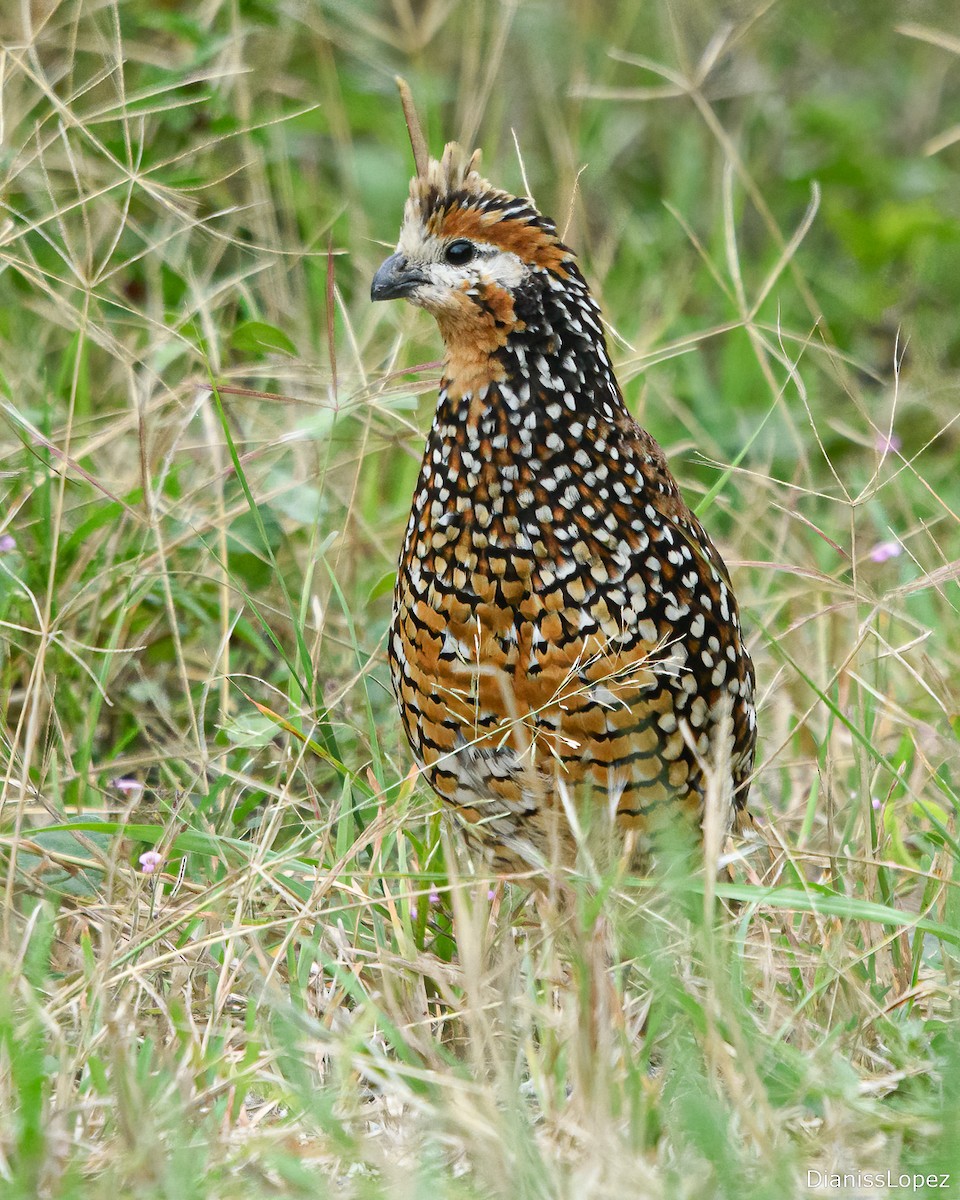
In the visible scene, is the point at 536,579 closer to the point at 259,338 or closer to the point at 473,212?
the point at 473,212

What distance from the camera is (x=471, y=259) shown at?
3270mm

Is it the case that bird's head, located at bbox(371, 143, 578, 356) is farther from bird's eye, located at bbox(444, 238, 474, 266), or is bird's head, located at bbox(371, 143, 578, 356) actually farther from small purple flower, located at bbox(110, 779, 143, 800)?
small purple flower, located at bbox(110, 779, 143, 800)

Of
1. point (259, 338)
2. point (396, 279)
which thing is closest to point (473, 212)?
point (396, 279)

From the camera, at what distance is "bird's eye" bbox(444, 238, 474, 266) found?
3.27 meters

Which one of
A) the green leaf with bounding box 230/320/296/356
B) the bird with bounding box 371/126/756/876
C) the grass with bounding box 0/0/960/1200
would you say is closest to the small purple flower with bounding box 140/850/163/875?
the grass with bounding box 0/0/960/1200

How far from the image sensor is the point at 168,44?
555 cm

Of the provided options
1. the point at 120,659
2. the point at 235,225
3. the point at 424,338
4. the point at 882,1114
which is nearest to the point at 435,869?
the point at 120,659

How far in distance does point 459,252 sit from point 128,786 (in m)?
1.40

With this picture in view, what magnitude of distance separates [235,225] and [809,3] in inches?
147

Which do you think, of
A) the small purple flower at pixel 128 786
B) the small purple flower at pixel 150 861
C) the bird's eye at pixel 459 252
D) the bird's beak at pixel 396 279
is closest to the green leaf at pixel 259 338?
the bird's beak at pixel 396 279

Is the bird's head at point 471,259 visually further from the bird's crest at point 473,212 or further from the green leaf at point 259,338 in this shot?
the green leaf at point 259,338

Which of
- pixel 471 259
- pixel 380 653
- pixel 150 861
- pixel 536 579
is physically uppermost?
pixel 471 259

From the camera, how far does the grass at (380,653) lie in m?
2.51

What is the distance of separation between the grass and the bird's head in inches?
22.4
